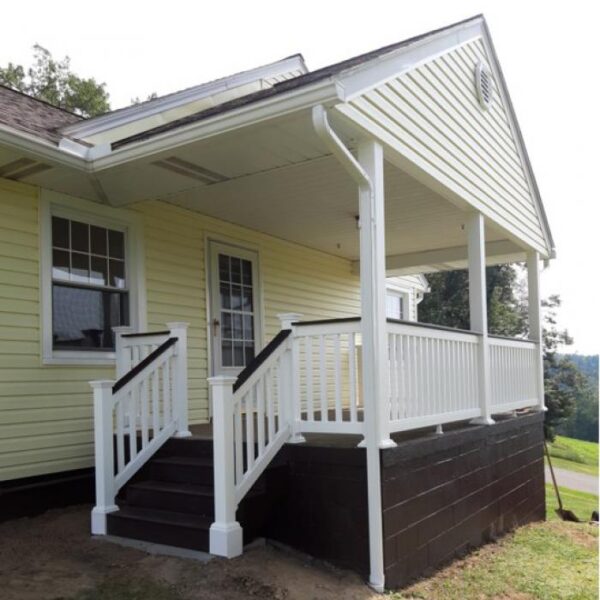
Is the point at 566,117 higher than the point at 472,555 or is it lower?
higher

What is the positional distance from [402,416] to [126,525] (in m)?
2.24

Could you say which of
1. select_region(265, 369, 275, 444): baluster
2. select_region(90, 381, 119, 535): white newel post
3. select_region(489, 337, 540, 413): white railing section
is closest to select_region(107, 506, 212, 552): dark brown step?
select_region(90, 381, 119, 535): white newel post

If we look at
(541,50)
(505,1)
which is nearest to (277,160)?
(541,50)

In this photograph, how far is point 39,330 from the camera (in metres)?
5.64

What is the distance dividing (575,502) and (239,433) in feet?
45.0

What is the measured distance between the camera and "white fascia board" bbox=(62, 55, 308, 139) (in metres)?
6.43

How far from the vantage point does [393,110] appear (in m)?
5.03

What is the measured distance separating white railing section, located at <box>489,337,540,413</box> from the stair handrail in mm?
2968

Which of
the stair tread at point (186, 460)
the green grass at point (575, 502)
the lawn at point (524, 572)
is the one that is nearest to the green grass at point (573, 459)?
the green grass at point (575, 502)

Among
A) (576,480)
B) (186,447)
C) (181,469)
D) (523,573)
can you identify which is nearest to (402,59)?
(186,447)

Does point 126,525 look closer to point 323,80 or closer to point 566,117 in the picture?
point 323,80

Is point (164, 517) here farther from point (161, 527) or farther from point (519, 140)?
point (519, 140)

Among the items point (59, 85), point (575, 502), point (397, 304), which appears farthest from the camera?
point (59, 85)

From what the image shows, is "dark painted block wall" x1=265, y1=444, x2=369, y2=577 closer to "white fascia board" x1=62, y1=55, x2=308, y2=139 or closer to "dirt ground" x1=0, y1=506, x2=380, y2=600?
"dirt ground" x1=0, y1=506, x2=380, y2=600
